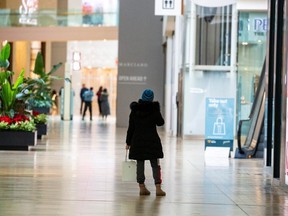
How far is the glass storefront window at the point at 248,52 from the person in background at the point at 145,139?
16304mm

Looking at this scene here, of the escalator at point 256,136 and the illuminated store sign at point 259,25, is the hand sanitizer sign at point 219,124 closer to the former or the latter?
the escalator at point 256,136

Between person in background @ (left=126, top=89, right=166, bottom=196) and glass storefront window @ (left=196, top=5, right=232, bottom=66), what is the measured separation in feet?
51.1

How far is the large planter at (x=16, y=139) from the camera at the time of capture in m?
17.5

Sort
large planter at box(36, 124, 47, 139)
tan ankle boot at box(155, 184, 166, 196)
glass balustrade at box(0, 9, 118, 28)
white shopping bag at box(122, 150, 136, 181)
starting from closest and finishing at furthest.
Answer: tan ankle boot at box(155, 184, 166, 196), white shopping bag at box(122, 150, 136, 181), large planter at box(36, 124, 47, 139), glass balustrade at box(0, 9, 118, 28)

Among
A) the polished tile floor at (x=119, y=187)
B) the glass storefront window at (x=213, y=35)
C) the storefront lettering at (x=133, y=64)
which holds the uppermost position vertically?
the glass storefront window at (x=213, y=35)

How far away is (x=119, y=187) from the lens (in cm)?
1087

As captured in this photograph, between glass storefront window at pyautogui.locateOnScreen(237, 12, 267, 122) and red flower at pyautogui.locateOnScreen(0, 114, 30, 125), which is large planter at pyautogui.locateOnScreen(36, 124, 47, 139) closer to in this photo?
red flower at pyautogui.locateOnScreen(0, 114, 30, 125)

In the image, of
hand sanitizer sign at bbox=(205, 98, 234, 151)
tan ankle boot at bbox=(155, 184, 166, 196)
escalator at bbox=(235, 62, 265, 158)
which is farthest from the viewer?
hand sanitizer sign at bbox=(205, 98, 234, 151)

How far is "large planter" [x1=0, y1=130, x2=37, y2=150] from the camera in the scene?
57.3ft

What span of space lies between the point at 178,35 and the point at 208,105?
9349 mm

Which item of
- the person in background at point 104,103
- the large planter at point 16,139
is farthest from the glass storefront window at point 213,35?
the person in background at point 104,103

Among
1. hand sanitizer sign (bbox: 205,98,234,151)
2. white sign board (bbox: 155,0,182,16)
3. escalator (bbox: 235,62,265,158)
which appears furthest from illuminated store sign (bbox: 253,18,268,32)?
hand sanitizer sign (bbox: 205,98,234,151)

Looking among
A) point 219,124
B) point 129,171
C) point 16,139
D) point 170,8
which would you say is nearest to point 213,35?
point 170,8

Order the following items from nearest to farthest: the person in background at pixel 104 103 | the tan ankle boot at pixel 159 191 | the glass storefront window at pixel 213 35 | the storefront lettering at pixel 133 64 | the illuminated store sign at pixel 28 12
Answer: the tan ankle boot at pixel 159 191, the glass storefront window at pixel 213 35, the storefront lettering at pixel 133 64, the illuminated store sign at pixel 28 12, the person in background at pixel 104 103
